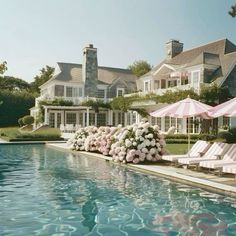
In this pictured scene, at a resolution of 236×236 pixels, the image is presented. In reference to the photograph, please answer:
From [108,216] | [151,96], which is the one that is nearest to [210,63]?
[151,96]

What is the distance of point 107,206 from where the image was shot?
31.4 ft

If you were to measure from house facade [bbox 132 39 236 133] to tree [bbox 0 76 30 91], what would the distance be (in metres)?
40.3

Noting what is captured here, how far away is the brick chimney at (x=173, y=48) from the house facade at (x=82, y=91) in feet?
27.2

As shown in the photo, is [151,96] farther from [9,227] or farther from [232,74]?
[9,227]

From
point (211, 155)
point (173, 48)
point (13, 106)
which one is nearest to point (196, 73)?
point (173, 48)

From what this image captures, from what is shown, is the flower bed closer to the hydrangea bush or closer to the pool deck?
the pool deck

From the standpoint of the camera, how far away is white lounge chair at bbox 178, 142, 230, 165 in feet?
47.4

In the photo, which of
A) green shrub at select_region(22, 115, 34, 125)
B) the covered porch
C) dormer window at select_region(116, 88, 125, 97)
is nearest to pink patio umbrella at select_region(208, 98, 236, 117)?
the covered porch

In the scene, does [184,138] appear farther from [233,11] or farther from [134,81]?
[134,81]

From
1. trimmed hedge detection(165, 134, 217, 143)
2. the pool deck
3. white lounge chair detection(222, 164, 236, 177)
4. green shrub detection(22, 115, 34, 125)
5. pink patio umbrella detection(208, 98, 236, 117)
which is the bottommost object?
the pool deck

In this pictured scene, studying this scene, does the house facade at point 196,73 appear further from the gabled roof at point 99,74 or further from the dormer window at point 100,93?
the gabled roof at point 99,74

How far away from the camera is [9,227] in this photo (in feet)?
25.5

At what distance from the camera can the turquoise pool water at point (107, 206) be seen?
25.5 ft

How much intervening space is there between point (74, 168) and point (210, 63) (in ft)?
74.5
